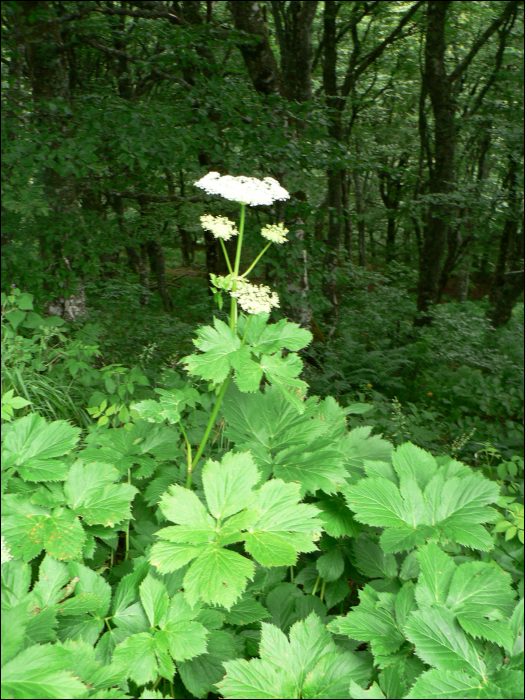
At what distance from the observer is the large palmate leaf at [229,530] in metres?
1.15

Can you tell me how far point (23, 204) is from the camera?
159 inches

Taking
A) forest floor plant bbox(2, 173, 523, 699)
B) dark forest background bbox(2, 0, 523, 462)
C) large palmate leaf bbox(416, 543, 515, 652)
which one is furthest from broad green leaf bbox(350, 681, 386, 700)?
dark forest background bbox(2, 0, 523, 462)

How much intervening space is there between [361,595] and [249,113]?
478 centimetres

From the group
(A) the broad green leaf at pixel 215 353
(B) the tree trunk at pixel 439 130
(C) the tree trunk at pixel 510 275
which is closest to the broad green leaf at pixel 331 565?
(A) the broad green leaf at pixel 215 353

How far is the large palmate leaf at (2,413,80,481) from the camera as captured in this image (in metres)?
1.40

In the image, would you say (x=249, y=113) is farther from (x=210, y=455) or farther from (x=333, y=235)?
(x=333, y=235)

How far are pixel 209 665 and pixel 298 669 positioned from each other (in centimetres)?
27

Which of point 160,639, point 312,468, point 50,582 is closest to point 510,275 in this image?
point 312,468

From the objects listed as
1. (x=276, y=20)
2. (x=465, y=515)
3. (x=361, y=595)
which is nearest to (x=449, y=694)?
(x=361, y=595)

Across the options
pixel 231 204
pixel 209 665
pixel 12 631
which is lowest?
pixel 209 665

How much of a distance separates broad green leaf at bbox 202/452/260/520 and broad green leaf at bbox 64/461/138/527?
0.32 meters

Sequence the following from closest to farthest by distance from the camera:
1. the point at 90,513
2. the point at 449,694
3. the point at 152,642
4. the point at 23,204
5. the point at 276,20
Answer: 1. the point at 449,694
2. the point at 152,642
3. the point at 90,513
4. the point at 23,204
5. the point at 276,20

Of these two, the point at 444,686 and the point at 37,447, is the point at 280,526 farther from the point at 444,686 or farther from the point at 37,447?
the point at 37,447

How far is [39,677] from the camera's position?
0.91 m
